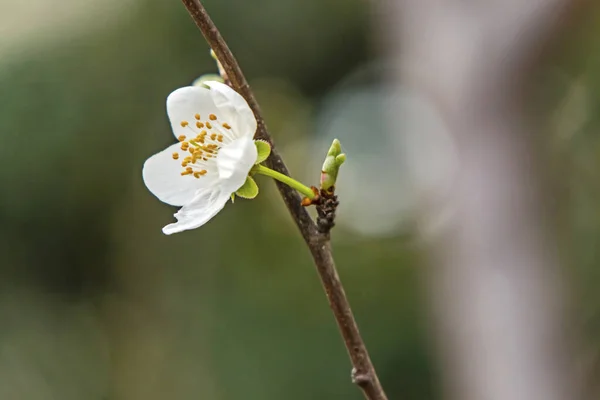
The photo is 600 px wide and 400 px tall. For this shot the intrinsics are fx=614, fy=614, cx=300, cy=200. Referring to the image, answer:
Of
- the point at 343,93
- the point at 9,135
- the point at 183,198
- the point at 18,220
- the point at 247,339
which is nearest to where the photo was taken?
the point at 183,198

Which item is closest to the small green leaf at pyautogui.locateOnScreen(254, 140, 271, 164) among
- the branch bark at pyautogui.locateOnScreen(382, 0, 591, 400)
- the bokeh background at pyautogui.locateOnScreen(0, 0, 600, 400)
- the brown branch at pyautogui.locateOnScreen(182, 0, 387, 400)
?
the brown branch at pyautogui.locateOnScreen(182, 0, 387, 400)

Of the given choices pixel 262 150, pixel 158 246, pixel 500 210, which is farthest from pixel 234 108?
pixel 158 246

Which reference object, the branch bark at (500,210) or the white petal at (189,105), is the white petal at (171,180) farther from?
the branch bark at (500,210)

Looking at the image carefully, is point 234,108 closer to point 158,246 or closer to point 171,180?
point 171,180

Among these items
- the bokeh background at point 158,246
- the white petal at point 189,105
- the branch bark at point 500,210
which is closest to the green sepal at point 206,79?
the white petal at point 189,105

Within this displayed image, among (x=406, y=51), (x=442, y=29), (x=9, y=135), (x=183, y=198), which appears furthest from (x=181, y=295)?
(x=183, y=198)

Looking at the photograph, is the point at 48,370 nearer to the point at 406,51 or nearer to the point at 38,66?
the point at 38,66
